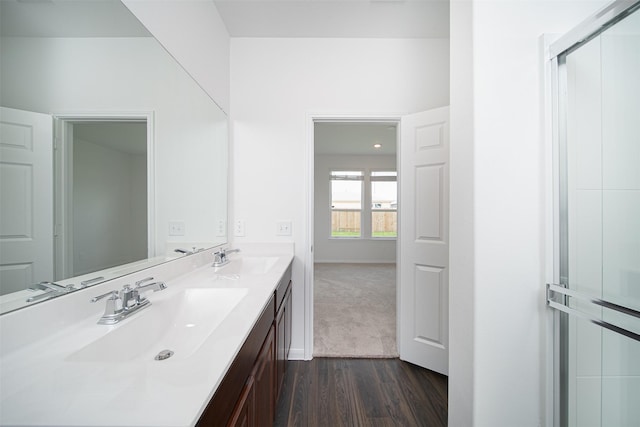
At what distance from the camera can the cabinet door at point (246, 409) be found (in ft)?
2.33

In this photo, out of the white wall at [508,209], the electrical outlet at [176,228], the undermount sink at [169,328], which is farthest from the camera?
the electrical outlet at [176,228]

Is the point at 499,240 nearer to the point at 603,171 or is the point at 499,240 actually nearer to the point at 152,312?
the point at 603,171

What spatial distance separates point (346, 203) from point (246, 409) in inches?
224

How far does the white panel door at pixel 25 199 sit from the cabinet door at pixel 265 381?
2.50 feet

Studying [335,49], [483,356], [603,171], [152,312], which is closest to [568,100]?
[603,171]

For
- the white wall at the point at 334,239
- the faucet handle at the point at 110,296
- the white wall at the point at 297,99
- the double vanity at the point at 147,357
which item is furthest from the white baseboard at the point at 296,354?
the white wall at the point at 334,239

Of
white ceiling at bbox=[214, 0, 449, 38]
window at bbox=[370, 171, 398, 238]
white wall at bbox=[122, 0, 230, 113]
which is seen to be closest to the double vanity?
white wall at bbox=[122, 0, 230, 113]

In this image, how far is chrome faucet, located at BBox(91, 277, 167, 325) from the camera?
0.80 m

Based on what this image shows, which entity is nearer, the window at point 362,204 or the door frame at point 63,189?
the door frame at point 63,189

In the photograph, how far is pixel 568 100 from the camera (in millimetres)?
1110

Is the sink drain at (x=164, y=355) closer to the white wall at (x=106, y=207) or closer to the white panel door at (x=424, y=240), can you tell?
the white wall at (x=106, y=207)

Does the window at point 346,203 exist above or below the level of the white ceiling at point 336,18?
below

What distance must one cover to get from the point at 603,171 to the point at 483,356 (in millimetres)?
964

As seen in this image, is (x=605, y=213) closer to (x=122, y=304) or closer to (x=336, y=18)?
(x=122, y=304)
